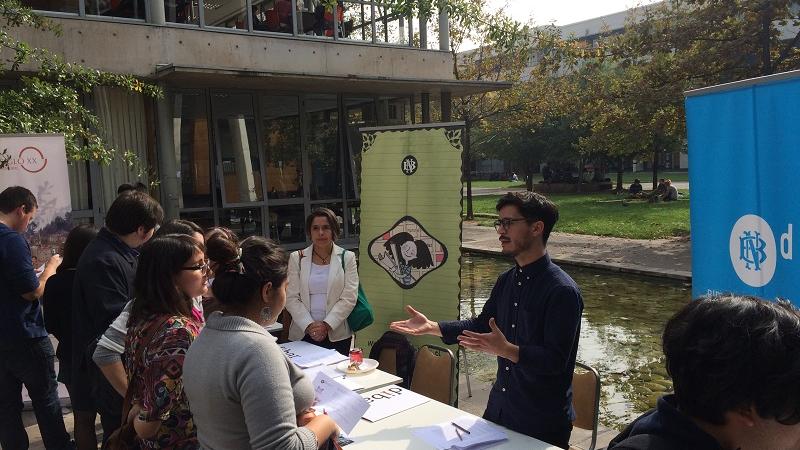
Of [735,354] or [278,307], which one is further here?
[278,307]

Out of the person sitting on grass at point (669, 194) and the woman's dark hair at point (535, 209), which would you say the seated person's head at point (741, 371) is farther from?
the person sitting on grass at point (669, 194)

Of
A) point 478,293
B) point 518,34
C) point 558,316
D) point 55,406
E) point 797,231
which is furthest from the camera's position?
point 478,293

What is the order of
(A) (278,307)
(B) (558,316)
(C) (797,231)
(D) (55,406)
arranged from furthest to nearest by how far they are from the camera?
(D) (55,406), (B) (558,316), (C) (797,231), (A) (278,307)

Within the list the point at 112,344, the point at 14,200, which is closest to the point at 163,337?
the point at 112,344

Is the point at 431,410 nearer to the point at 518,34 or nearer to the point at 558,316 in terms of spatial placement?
the point at 558,316

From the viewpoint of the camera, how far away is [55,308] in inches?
147

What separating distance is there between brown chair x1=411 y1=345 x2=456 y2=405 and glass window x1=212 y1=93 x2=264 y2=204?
7.19 meters

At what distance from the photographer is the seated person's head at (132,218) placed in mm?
3068

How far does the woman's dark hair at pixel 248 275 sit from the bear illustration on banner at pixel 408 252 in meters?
3.11

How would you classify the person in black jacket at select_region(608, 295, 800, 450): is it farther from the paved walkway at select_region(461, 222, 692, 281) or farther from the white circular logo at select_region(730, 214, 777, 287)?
the paved walkway at select_region(461, 222, 692, 281)

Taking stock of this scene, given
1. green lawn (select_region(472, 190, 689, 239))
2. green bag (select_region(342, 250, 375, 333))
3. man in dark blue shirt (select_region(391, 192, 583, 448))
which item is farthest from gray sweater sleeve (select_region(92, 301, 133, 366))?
green lawn (select_region(472, 190, 689, 239))

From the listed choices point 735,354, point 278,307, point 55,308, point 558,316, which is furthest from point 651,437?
point 55,308

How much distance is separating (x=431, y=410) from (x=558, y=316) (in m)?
0.83

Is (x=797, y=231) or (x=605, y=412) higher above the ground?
(x=797, y=231)
